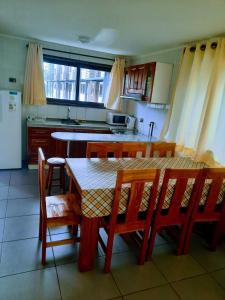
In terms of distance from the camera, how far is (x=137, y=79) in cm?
377

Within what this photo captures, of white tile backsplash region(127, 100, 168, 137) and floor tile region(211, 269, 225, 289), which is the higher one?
white tile backsplash region(127, 100, 168, 137)

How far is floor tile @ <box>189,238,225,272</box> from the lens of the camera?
83.0 inches

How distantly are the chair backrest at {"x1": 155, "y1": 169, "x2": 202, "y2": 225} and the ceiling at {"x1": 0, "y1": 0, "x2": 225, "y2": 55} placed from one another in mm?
1463

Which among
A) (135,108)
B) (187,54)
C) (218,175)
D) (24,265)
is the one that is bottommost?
(24,265)

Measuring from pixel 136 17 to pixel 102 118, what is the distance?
274 cm

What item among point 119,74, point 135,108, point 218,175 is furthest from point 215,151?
point 119,74

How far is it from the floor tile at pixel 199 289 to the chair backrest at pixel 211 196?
21.8 inches

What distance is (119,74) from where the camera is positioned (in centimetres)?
453

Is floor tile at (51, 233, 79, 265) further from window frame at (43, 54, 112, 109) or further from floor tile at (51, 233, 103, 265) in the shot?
window frame at (43, 54, 112, 109)

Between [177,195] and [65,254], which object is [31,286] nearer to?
[65,254]

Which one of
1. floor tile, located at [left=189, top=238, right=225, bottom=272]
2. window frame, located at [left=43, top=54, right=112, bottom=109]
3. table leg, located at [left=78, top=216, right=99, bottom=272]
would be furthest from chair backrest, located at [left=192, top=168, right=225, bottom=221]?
window frame, located at [left=43, top=54, right=112, bottom=109]

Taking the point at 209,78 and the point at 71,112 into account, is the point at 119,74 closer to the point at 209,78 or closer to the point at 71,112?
the point at 71,112

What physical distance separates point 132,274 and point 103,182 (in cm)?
88

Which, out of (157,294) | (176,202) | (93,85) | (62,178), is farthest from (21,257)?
(93,85)
